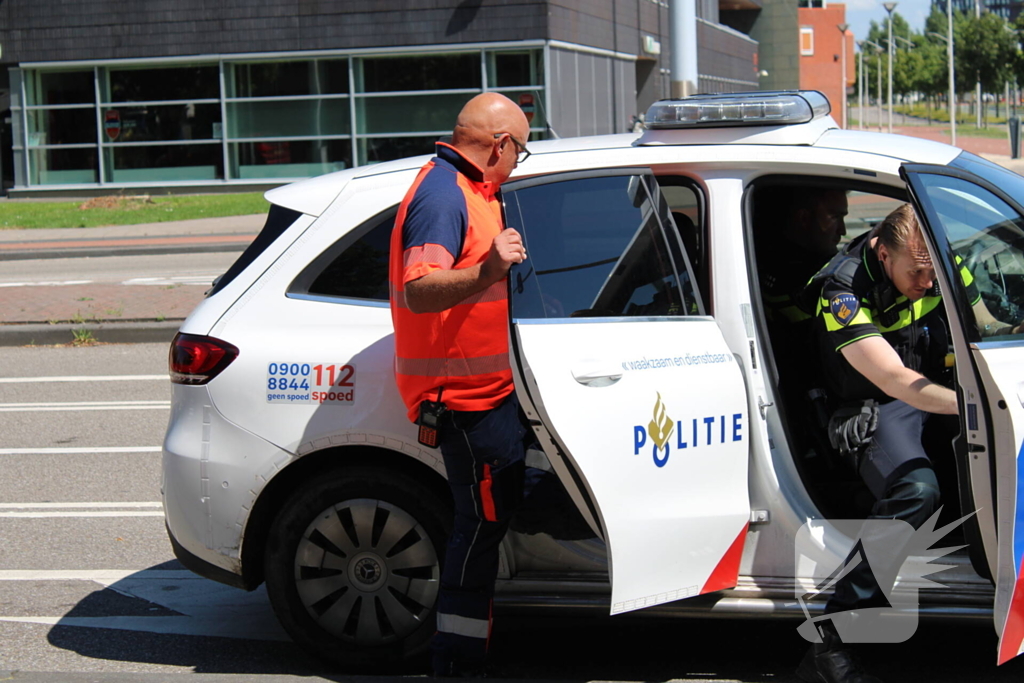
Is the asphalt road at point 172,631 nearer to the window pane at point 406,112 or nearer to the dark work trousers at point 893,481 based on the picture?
the dark work trousers at point 893,481

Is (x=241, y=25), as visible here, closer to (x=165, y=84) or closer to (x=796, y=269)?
(x=165, y=84)

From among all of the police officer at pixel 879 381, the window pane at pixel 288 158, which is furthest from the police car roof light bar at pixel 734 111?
the window pane at pixel 288 158

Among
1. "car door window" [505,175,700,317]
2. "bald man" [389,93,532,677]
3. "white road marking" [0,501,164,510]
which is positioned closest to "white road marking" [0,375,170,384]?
"white road marking" [0,501,164,510]

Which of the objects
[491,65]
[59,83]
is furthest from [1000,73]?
[59,83]

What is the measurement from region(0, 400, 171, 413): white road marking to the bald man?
195 inches

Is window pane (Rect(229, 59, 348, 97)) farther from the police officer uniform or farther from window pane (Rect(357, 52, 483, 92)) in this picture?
the police officer uniform

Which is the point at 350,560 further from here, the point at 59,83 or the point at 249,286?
the point at 59,83

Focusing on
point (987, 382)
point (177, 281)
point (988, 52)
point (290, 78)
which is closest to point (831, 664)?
point (987, 382)

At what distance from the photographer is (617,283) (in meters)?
3.40

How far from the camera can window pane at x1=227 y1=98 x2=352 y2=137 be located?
28.8 m

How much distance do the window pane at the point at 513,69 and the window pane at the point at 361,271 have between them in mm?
24622

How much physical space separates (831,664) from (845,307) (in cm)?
105

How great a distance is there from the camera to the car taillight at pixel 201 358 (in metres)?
3.71

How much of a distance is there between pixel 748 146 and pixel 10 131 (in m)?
31.8
